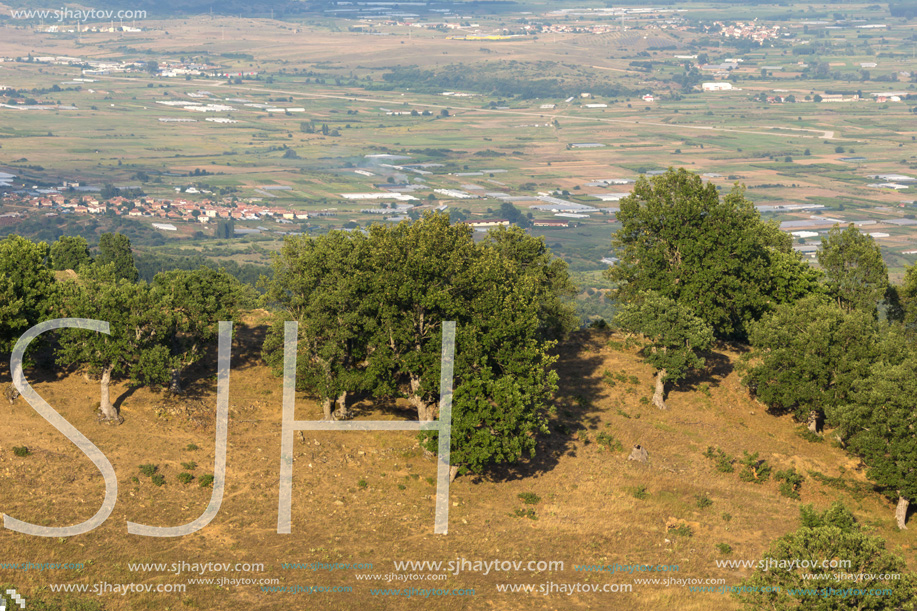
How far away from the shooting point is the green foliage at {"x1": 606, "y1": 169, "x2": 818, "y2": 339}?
92438mm

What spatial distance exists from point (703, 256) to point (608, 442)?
2723cm

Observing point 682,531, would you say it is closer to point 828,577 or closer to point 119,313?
point 828,577

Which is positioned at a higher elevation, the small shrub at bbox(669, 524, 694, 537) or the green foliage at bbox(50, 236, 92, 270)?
the green foliage at bbox(50, 236, 92, 270)

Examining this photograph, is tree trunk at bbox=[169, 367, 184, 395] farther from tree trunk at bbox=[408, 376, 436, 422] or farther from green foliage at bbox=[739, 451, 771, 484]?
green foliage at bbox=[739, 451, 771, 484]

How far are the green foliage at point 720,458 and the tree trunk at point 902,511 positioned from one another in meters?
13.3

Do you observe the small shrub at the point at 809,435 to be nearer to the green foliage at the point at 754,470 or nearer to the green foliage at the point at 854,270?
the green foliage at the point at 754,470

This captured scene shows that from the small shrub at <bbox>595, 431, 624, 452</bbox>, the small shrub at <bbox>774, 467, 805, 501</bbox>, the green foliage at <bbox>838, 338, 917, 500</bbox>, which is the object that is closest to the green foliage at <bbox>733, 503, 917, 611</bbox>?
the green foliage at <bbox>838, 338, 917, 500</bbox>

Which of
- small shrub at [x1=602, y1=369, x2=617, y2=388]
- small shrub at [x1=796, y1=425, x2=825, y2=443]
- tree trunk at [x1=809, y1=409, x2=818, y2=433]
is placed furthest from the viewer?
small shrub at [x1=602, y1=369, x2=617, y2=388]

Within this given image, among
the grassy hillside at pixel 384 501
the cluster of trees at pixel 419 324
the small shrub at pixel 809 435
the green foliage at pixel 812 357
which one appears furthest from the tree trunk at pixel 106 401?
the small shrub at pixel 809 435

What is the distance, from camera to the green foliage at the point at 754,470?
74812 mm

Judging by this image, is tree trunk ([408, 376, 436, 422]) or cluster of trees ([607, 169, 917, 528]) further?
Answer: tree trunk ([408, 376, 436, 422])

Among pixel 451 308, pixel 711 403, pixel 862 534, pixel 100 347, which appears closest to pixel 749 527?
pixel 862 534

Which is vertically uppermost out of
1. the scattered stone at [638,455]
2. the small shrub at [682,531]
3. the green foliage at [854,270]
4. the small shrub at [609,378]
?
the green foliage at [854,270]

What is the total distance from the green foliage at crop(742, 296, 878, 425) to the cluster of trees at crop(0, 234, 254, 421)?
50.1m
